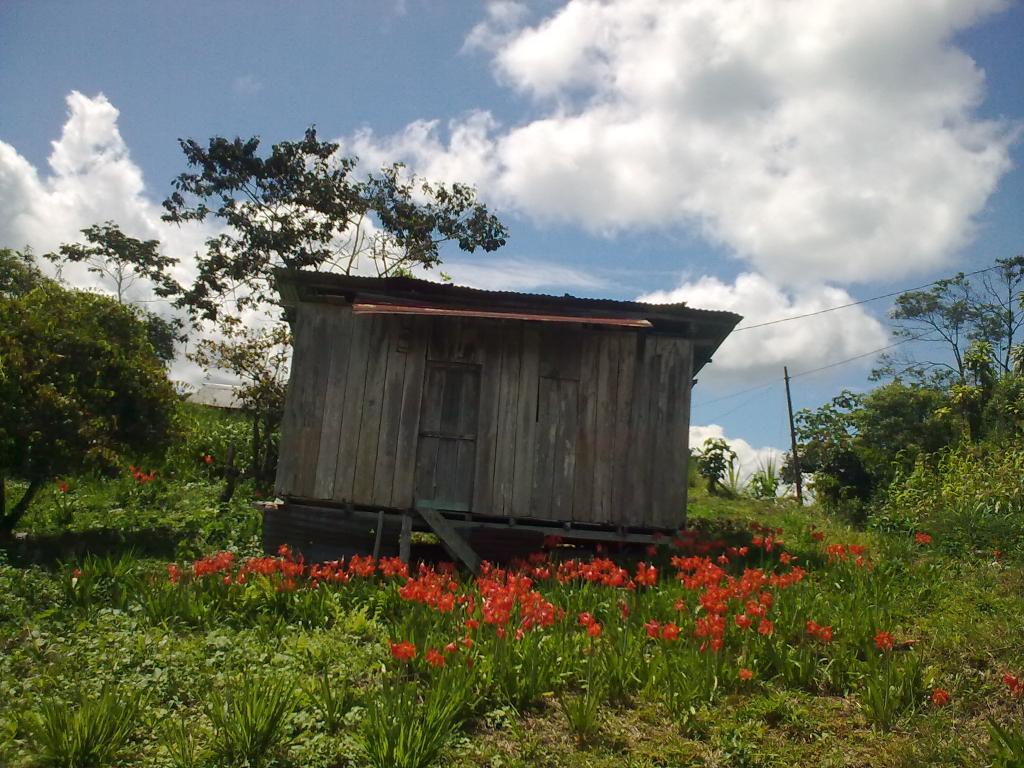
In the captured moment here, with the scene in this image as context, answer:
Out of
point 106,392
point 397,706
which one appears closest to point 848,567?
point 397,706

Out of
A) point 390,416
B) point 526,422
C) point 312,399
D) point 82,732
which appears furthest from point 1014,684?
point 312,399

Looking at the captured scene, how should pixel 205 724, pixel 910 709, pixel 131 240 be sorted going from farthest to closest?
pixel 131 240 < pixel 910 709 < pixel 205 724

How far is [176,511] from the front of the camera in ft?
42.6

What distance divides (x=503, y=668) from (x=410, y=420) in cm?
521

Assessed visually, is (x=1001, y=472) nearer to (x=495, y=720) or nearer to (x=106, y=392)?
(x=495, y=720)

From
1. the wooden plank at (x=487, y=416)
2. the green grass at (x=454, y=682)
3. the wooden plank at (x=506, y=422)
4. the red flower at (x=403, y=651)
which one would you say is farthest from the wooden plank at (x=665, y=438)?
the red flower at (x=403, y=651)

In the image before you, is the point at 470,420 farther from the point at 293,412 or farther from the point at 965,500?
the point at 965,500

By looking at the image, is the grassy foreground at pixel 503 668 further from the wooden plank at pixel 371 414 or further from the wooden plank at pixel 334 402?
the wooden plank at pixel 334 402

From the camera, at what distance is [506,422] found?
1042cm

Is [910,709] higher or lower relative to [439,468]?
lower

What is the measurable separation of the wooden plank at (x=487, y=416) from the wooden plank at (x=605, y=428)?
1.30 m

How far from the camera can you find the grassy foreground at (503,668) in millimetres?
4688

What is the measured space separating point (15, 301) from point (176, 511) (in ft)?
14.1

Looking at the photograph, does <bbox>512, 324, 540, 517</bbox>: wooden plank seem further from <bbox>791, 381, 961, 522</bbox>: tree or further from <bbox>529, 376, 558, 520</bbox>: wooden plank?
<bbox>791, 381, 961, 522</bbox>: tree
